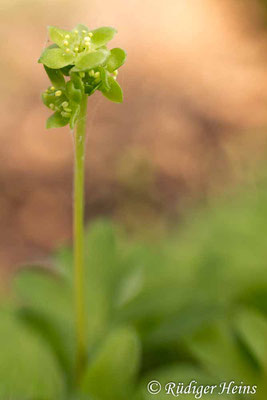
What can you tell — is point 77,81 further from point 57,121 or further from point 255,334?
point 255,334

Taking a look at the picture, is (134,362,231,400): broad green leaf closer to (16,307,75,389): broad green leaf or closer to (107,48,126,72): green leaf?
(16,307,75,389): broad green leaf

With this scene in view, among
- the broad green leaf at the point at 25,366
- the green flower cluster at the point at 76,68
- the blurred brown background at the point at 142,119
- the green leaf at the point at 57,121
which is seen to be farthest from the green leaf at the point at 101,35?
the blurred brown background at the point at 142,119

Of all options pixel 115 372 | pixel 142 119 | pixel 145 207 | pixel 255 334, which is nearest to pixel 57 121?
pixel 115 372

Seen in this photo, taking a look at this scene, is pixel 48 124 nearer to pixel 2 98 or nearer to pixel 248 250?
pixel 248 250

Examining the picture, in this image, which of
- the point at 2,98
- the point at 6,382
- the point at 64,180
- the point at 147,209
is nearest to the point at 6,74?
the point at 2,98

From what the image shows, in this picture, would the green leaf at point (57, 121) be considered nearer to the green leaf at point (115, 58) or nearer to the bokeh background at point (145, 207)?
the green leaf at point (115, 58)

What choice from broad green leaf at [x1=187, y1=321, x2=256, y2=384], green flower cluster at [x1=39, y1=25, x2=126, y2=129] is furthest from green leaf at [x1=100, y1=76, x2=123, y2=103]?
broad green leaf at [x1=187, y1=321, x2=256, y2=384]
